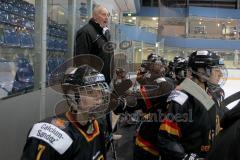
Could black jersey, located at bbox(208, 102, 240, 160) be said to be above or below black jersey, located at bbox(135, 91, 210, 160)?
above

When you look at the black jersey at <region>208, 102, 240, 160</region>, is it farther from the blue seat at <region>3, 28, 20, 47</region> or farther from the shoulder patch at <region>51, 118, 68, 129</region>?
the blue seat at <region>3, 28, 20, 47</region>

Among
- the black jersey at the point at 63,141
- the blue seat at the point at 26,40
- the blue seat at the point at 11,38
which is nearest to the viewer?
the black jersey at the point at 63,141

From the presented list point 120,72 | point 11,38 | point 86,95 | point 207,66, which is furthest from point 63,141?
point 120,72

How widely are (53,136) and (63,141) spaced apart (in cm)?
5

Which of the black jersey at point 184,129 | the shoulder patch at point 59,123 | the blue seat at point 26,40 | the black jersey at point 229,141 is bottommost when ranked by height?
the black jersey at point 184,129

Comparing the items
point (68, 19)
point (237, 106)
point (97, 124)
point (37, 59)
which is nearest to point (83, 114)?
point (97, 124)

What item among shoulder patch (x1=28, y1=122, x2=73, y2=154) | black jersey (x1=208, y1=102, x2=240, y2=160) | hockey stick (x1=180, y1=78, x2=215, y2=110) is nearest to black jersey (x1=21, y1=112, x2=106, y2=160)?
shoulder patch (x1=28, y1=122, x2=73, y2=154)

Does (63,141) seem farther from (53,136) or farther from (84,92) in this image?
(84,92)

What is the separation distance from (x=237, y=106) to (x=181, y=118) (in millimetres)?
1239

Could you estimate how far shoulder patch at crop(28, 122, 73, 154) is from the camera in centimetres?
151

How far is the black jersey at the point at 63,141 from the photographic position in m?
1.50

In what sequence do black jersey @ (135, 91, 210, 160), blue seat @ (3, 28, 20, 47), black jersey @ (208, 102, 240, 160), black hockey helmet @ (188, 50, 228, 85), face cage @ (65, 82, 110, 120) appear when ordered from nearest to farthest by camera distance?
black jersey @ (208, 102, 240, 160) < face cage @ (65, 82, 110, 120) < black jersey @ (135, 91, 210, 160) < black hockey helmet @ (188, 50, 228, 85) < blue seat @ (3, 28, 20, 47)

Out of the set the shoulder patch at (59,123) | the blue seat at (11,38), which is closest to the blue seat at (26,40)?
the blue seat at (11,38)

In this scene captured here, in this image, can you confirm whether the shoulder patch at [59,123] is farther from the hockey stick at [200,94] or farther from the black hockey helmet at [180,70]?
the black hockey helmet at [180,70]
